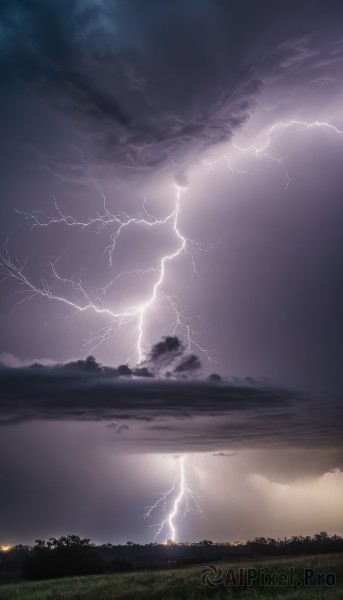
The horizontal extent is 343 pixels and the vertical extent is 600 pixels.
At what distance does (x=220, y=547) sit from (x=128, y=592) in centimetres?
10358

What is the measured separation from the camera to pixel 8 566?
234ft

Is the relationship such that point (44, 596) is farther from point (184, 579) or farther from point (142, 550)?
point (142, 550)

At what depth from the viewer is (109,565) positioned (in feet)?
170

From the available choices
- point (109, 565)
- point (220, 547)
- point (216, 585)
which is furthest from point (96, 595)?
point (220, 547)

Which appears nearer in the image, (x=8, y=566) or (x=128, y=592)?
(x=128, y=592)

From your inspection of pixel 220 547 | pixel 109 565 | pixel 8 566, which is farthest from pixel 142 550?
pixel 109 565

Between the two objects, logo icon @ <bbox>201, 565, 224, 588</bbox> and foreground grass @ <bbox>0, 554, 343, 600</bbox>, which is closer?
foreground grass @ <bbox>0, 554, 343, 600</bbox>

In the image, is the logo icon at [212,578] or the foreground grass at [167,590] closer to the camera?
the foreground grass at [167,590]

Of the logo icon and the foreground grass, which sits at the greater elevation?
the logo icon

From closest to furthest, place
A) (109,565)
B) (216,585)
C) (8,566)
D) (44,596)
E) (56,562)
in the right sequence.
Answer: (216,585), (44,596), (56,562), (109,565), (8,566)

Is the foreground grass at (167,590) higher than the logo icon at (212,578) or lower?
lower

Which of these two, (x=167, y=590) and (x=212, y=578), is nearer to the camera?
(x=167, y=590)

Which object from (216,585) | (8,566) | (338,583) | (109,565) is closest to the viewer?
(338,583)

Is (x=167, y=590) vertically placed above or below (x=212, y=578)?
below
